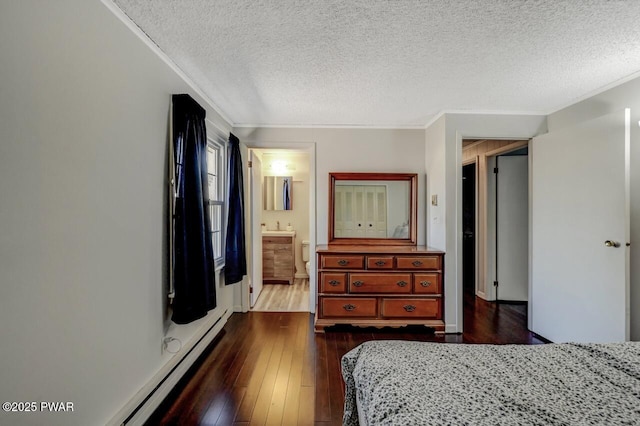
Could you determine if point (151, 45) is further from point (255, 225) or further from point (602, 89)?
point (602, 89)

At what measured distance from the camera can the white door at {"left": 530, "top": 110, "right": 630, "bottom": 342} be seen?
2.10 m

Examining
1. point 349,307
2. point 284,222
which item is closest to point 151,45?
point 349,307

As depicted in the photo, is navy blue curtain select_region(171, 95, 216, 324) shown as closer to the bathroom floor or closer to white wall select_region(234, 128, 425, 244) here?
white wall select_region(234, 128, 425, 244)

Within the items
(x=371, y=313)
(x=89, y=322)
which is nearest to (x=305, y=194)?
(x=371, y=313)

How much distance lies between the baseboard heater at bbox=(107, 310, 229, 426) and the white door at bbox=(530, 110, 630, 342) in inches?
128

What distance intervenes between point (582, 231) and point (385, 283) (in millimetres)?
1739

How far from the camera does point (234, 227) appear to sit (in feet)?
9.99

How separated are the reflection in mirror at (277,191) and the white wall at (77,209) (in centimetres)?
325

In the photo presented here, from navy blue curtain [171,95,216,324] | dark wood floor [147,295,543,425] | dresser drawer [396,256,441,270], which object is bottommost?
dark wood floor [147,295,543,425]

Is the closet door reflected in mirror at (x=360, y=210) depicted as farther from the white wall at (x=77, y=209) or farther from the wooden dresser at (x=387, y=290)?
the white wall at (x=77, y=209)

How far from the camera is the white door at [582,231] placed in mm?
2098

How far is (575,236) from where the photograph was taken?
2.45 m

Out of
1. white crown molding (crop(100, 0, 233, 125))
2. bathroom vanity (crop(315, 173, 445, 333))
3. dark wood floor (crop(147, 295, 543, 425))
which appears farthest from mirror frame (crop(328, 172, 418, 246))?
white crown molding (crop(100, 0, 233, 125))

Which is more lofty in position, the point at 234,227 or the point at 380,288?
the point at 234,227
